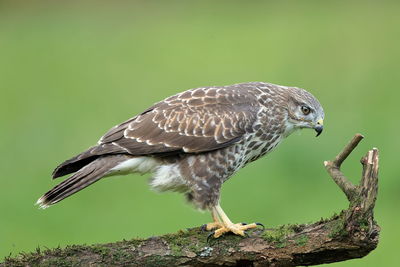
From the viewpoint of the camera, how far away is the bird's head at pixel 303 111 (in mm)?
9602

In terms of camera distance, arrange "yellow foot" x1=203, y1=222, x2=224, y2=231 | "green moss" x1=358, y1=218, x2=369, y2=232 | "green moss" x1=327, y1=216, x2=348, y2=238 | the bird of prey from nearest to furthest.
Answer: "green moss" x1=358, y1=218, x2=369, y2=232 < "green moss" x1=327, y1=216, x2=348, y2=238 < "yellow foot" x1=203, y1=222, x2=224, y2=231 < the bird of prey

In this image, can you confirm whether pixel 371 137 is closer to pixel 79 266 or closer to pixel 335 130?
pixel 335 130

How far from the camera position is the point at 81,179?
8.80m

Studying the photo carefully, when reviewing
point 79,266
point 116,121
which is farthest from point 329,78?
point 79,266

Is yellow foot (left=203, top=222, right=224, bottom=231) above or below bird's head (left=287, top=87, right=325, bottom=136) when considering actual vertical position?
below

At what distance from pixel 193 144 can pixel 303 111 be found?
3.96 ft

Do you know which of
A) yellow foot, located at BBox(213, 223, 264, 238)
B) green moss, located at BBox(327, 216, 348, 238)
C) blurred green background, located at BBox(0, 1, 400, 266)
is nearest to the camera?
green moss, located at BBox(327, 216, 348, 238)

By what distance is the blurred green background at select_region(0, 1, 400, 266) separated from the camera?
15.3 meters

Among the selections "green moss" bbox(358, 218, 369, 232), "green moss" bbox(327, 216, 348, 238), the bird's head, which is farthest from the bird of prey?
"green moss" bbox(358, 218, 369, 232)

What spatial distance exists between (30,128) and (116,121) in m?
2.05

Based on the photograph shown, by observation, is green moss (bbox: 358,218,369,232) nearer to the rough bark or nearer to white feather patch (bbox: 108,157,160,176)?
the rough bark

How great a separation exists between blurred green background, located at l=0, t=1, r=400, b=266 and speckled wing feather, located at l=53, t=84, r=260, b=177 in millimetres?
863

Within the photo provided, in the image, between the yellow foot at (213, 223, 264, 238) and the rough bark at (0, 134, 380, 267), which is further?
the yellow foot at (213, 223, 264, 238)

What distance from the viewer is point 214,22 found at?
95.6 ft
